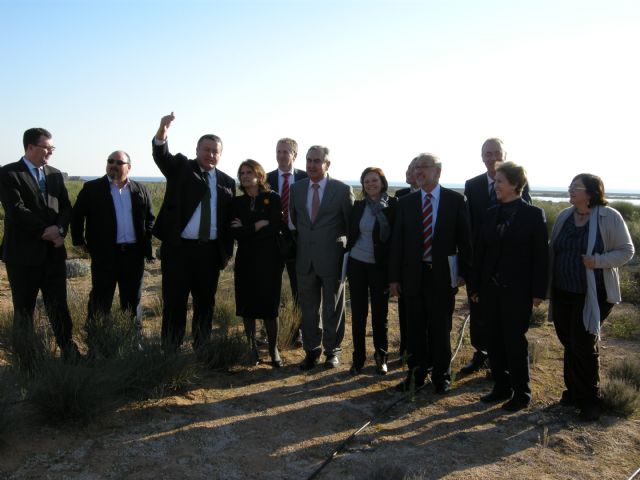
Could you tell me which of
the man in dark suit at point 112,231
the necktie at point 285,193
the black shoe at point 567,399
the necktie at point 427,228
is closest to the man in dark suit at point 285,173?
the necktie at point 285,193

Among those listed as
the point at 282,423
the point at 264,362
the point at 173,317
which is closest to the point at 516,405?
the point at 282,423

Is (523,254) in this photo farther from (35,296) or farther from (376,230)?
(35,296)

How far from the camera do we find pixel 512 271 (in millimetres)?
4641

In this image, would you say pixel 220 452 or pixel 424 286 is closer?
pixel 220 452

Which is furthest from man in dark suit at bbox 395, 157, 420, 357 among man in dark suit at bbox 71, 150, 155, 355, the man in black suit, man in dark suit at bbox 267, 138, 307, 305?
man in dark suit at bbox 71, 150, 155, 355

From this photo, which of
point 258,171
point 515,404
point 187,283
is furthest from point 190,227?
point 515,404

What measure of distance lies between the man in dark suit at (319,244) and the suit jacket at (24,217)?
235 centimetres

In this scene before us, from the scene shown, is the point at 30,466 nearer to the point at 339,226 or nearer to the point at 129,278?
the point at 129,278

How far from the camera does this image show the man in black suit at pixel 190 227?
536cm

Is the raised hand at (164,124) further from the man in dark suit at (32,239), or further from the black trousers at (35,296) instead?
the black trousers at (35,296)

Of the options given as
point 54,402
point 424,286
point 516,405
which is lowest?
point 516,405

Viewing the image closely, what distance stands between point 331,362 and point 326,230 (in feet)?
4.64

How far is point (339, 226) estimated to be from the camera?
5.66 meters

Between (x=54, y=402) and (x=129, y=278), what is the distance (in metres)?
1.70
